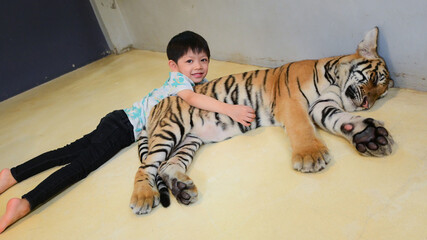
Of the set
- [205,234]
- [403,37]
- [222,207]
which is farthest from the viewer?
[403,37]

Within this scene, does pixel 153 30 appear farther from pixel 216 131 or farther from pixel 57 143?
pixel 216 131

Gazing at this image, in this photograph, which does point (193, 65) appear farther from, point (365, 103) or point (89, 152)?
point (365, 103)

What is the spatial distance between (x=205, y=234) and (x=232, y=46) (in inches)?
98.3

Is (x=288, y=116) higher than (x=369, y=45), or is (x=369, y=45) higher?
(x=369, y=45)

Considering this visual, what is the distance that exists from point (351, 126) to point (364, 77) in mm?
382

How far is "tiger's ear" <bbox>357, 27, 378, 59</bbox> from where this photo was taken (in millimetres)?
1758

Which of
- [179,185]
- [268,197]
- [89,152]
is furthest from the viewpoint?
[89,152]

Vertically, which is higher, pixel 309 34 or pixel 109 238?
pixel 309 34

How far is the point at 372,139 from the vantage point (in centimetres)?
139

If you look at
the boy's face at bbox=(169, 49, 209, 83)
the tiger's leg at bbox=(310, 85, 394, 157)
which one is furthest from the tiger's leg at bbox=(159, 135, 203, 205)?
the tiger's leg at bbox=(310, 85, 394, 157)

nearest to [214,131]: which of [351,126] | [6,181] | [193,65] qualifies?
[193,65]

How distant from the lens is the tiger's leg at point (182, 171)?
56.1 inches

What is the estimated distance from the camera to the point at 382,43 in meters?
1.88

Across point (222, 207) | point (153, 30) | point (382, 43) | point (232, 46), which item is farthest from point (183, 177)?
point (153, 30)
